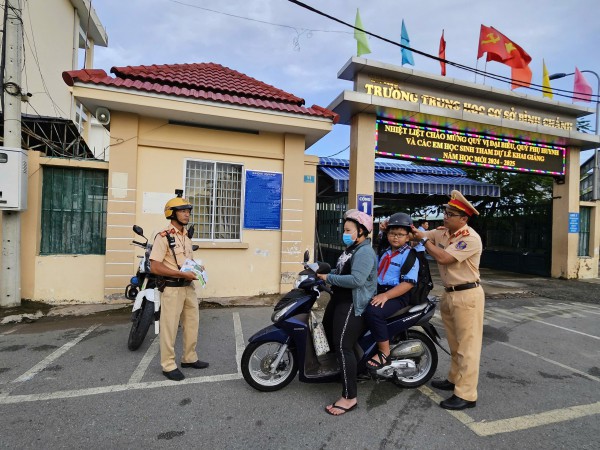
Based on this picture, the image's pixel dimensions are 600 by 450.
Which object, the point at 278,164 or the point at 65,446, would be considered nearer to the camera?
the point at 65,446

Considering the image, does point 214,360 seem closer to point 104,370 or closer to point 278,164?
point 104,370

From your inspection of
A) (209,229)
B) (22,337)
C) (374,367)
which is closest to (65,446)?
(374,367)

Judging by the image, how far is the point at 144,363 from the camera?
3.67 m

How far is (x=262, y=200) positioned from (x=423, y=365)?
14.6ft

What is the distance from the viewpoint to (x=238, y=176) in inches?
268

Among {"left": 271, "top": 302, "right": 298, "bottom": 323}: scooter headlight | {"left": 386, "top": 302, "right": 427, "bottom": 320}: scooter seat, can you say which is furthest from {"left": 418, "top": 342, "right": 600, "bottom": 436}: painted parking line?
{"left": 271, "top": 302, "right": 298, "bottom": 323}: scooter headlight

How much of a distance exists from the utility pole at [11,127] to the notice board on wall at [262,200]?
3.70 meters

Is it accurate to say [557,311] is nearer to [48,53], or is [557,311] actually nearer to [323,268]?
[323,268]

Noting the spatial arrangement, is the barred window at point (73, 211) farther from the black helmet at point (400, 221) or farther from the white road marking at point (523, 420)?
the white road marking at point (523, 420)

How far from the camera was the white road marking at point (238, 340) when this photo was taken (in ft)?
12.5

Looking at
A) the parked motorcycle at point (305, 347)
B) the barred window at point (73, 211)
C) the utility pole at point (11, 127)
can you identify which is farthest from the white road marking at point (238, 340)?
the utility pole at point (11, 127)

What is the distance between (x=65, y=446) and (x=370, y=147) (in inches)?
280

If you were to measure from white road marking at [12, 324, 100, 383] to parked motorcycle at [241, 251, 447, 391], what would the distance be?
2197 mm

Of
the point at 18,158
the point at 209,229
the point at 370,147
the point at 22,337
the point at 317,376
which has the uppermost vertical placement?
the point at 370,147
